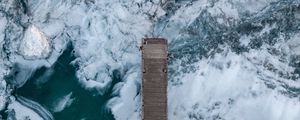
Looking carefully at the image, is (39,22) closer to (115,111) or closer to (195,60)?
(115,111)

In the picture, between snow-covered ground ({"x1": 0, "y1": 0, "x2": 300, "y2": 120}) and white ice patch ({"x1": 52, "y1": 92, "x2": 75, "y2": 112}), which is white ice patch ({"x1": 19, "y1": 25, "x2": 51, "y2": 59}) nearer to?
snow-covered ground ({"x1": 0, "y1": 0, "x2": 300, "y2": 120})

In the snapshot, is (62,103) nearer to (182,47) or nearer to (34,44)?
(34,44)

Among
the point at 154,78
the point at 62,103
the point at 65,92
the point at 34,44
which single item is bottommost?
the point at 62,103

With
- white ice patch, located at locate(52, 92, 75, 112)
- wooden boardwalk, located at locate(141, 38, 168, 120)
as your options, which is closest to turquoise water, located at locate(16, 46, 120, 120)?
white ice patch, located at locate(52, 92, 75, 112)

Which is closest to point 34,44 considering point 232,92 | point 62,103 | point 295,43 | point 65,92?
point 65,92

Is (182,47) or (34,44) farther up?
(34,44)
